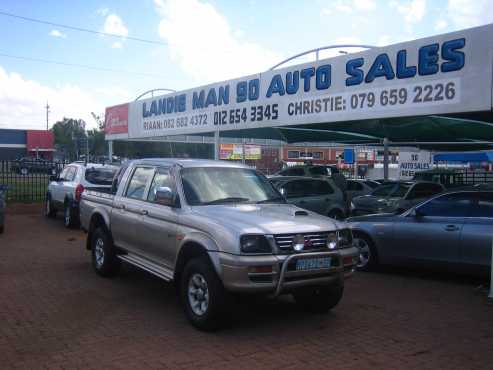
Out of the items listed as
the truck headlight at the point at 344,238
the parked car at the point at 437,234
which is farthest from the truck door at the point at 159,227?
the parked car at the point at 437,234

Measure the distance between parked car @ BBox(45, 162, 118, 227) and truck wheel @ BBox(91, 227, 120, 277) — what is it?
4585mm

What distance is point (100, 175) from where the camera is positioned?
13.2m

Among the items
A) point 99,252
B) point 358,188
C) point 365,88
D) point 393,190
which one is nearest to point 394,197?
point 393,190

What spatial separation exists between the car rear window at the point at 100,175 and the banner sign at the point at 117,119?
8831 mm

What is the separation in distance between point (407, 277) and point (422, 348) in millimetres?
3478

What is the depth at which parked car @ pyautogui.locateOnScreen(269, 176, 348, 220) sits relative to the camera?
45.2ft

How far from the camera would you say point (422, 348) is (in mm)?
5070

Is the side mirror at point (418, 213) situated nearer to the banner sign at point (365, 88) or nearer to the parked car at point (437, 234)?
the parked car at point (437, 234)

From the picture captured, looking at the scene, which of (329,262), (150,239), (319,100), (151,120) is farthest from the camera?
(151,120)

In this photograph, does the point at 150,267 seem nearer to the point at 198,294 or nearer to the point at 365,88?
the point at 198,294

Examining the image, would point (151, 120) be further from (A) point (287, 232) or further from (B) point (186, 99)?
(A) point (287, 232)

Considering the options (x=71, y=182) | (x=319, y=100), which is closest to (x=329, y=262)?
(x=319, y=100)

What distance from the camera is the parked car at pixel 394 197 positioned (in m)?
14.1

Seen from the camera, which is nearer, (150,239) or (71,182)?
(150,239)
